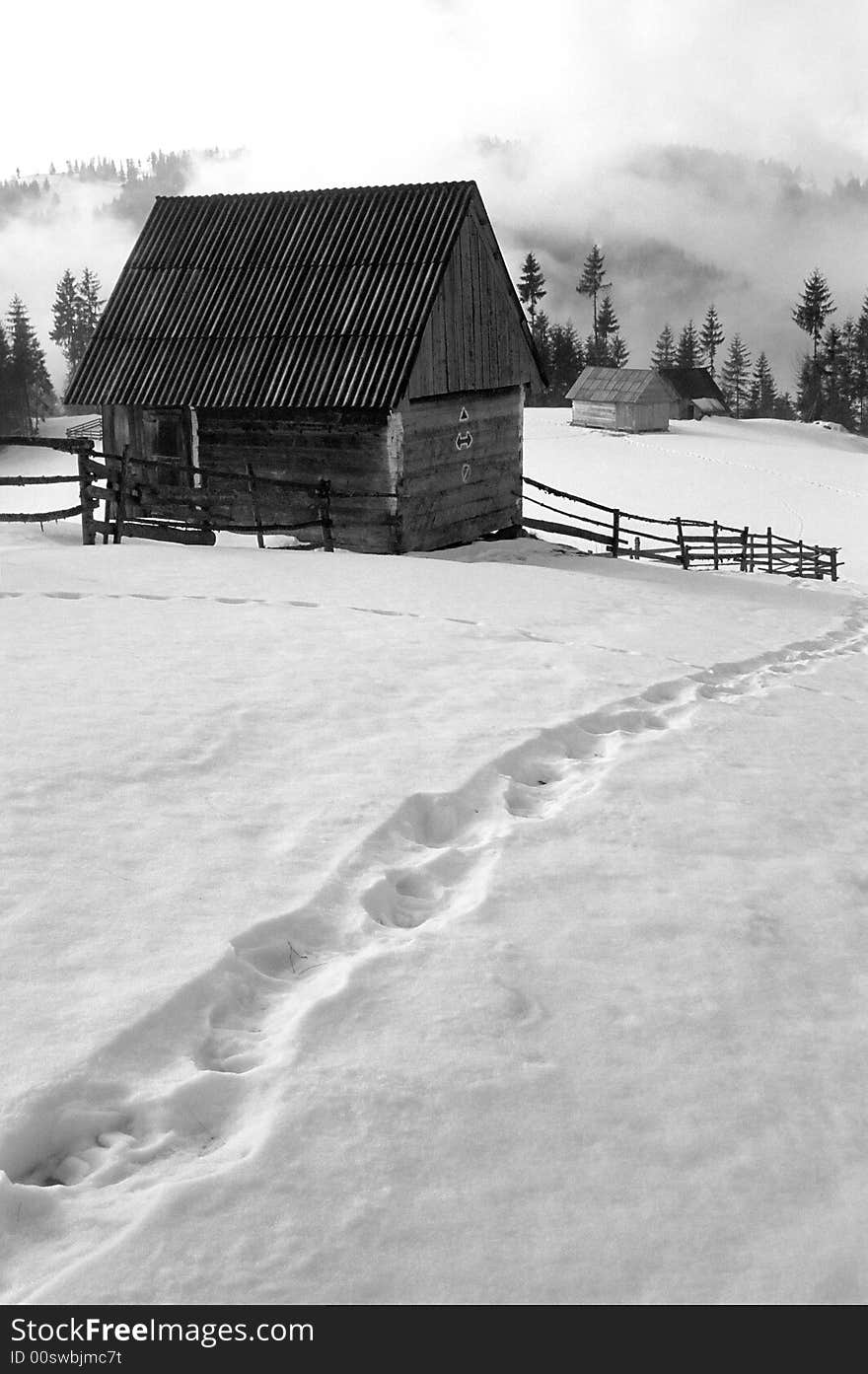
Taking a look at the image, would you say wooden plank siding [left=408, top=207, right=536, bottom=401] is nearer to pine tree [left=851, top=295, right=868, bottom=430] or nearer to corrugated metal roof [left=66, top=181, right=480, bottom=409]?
corrugated metal roof [left=66, top=181, right=480, bottom=409]

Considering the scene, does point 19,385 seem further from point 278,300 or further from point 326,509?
point 326,509

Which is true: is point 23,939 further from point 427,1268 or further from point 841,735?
point 841,735

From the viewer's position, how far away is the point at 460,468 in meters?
20.7

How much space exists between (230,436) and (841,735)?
521 inches

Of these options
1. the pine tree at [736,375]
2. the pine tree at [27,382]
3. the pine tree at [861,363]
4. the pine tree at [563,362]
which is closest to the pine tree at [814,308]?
the pine tree at [861,363]

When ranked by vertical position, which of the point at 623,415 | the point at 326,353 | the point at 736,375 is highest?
the point at 736,375

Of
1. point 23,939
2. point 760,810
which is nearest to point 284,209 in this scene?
point 760,810

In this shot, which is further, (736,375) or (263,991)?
(736,375)

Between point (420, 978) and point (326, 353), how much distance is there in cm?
1537

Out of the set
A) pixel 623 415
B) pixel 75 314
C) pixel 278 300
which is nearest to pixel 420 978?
pixel 278 300

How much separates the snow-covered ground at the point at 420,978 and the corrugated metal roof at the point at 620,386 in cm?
6042

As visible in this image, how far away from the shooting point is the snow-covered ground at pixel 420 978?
3.40 m

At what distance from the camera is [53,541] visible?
18312 mm

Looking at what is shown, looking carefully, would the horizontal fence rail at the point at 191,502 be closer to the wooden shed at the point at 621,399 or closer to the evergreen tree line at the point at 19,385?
the wooden shed at the point at 621,399
